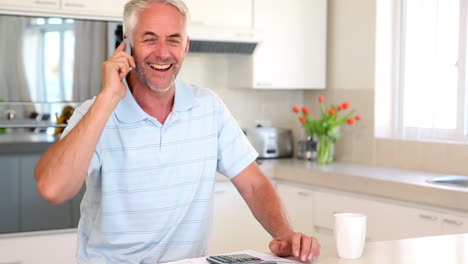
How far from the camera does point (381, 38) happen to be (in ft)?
14.4

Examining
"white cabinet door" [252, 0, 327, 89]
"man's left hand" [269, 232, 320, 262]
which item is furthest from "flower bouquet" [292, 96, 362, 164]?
"man's left hand" [269, 232, 320, 262]

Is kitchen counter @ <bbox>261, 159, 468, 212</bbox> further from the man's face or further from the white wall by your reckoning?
the man's face

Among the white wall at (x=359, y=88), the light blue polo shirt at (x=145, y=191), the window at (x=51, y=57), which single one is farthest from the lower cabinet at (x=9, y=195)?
the white wall at (x=359, y=88)

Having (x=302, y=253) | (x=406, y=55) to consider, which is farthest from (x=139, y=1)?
(x=406, y=55)

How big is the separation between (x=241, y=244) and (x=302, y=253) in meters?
2.48

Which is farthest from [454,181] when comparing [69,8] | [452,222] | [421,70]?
[69,8]

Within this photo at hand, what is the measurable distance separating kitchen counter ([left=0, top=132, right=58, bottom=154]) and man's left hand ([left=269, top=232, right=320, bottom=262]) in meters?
2.20

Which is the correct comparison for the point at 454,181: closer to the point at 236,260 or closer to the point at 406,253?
the point at 406,253

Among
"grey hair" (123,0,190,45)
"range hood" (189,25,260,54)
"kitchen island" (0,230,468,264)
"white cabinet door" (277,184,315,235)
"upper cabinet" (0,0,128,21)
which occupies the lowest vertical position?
"white cabinet door" (277,184,315,235)

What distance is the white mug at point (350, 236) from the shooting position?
5.74ft

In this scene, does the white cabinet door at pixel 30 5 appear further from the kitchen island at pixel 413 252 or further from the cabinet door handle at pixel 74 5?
the kitchen island at pixel 413 252

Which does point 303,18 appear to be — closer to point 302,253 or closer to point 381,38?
point 381,38

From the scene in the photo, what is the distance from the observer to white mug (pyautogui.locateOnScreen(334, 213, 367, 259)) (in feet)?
5.74

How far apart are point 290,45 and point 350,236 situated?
9.68ft
